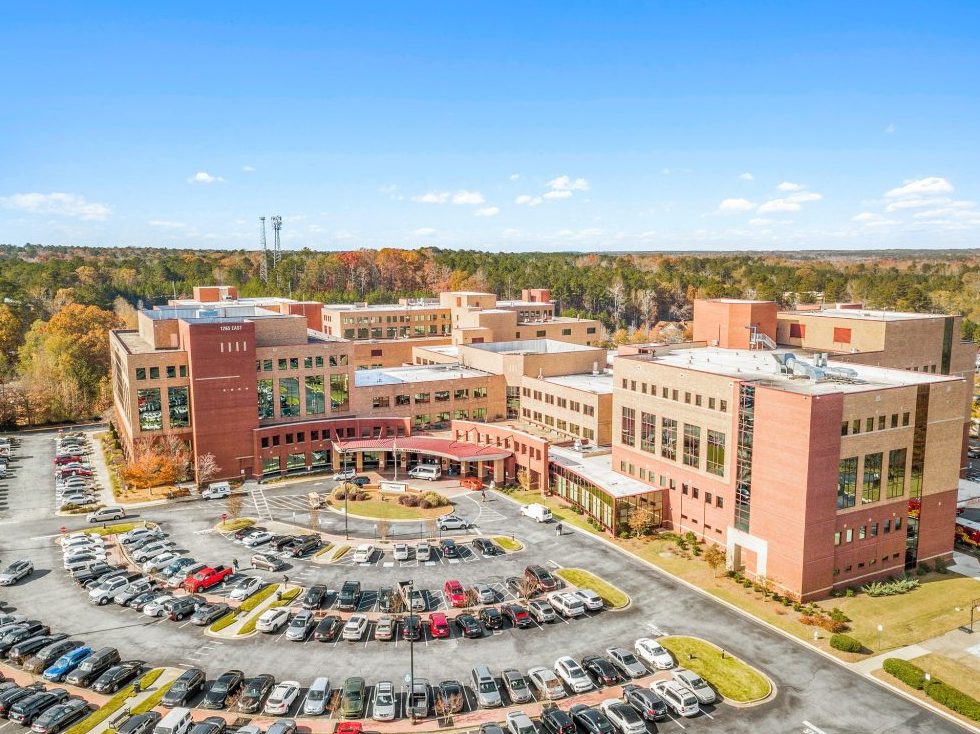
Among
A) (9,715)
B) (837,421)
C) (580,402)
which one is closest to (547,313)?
(580,402)

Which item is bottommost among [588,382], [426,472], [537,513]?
[537,513]

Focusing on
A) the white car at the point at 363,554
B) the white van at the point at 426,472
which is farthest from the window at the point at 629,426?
the white car at the point at 363,554

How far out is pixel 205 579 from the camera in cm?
6128

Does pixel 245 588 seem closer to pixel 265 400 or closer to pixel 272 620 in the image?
pixel 272 620

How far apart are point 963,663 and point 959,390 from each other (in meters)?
25.7

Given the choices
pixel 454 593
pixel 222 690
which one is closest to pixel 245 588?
pixel 222 690

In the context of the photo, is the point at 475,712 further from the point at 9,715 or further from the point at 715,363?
the point at 715,363

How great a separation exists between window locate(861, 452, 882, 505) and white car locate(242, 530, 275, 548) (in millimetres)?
55166

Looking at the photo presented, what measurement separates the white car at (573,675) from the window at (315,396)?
5853 centimetres

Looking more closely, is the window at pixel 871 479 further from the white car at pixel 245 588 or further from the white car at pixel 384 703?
the white car at pixel 245 588

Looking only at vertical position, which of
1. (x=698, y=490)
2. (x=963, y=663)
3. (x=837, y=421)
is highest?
(x=837, y=421)

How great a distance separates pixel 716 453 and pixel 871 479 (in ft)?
42.8

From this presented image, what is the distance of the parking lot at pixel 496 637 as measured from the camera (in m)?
44.7

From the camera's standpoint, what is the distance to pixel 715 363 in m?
79.8
